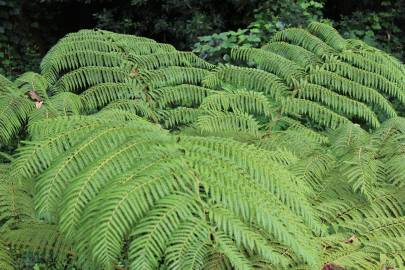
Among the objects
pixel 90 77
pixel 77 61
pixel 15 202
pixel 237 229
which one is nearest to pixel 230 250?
pixel 237 229

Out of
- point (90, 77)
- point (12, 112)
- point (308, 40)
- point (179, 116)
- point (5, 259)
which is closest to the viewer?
point (5, 259)

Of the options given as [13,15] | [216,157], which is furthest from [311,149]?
[13,15]

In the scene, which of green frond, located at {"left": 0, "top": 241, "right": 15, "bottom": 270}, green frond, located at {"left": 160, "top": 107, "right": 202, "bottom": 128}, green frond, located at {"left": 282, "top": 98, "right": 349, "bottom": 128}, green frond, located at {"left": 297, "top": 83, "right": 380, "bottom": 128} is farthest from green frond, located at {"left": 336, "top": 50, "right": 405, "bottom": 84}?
green frond, located at {"left": 0, "top": 241, "right": 15, "bottom": 270}

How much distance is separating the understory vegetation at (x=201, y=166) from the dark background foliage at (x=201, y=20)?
9.65 ft

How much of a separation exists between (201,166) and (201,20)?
6.11 meters

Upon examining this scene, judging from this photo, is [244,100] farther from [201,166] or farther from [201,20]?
[201,20]

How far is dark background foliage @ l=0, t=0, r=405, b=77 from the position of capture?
21.6ft

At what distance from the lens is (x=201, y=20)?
728 cm

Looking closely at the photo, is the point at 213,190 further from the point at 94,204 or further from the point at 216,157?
the point at 94,204

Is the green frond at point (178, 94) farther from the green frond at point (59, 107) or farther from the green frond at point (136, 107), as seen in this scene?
the green frond at point (59, 107)

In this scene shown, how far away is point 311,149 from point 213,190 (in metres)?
1.02

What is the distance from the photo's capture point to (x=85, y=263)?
4.91 ft

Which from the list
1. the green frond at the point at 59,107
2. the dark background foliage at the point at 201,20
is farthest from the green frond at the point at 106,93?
the dark background foliage at the point at 201,20

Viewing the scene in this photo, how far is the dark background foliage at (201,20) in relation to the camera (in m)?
6.60
